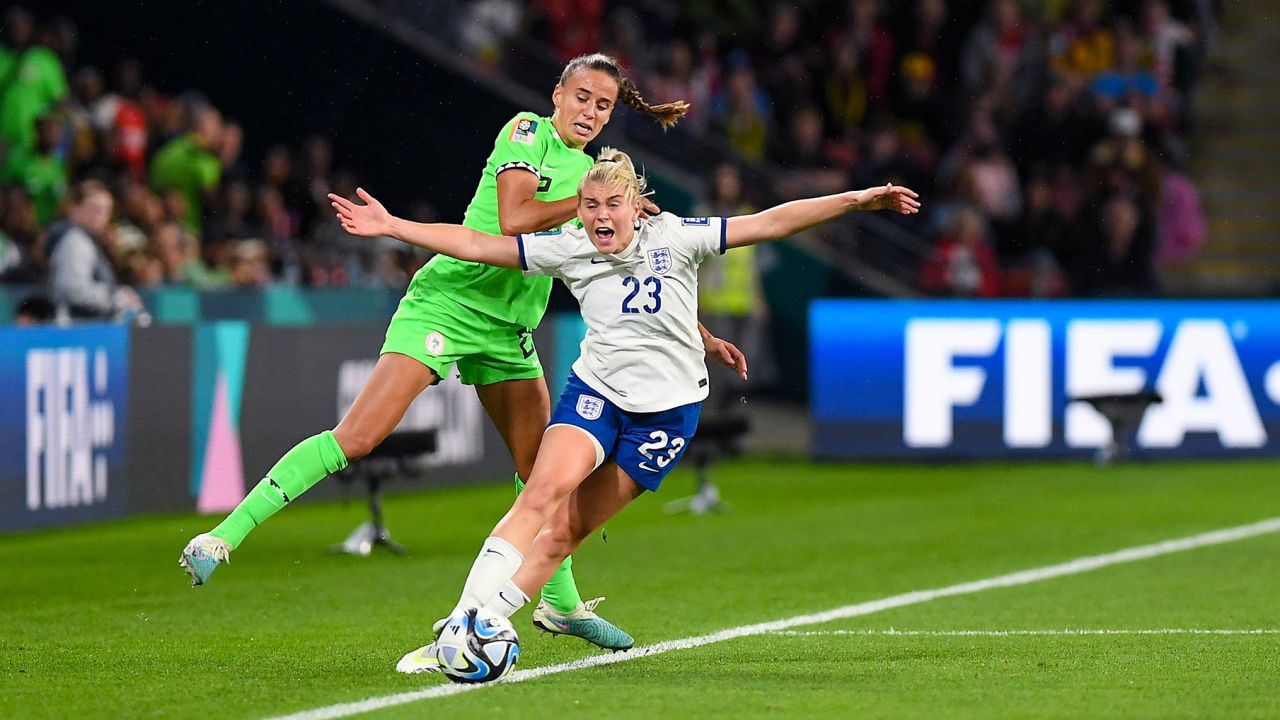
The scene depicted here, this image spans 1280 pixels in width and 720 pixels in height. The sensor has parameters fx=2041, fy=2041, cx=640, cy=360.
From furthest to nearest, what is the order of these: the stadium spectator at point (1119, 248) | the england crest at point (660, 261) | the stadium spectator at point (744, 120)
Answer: the stadium spectator at point (744, 120)
the stadium spectator at point (1119, 248)
the england crest at point (660, 261)

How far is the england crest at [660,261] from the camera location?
23.4ft

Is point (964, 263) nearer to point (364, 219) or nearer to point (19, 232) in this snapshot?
point (19, 232)

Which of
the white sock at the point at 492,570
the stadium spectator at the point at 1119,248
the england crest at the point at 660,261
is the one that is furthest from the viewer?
the stadium spectator at the point at 1119,248

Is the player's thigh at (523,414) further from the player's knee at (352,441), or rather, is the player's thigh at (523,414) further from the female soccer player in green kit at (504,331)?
the player's knee at (352,441)

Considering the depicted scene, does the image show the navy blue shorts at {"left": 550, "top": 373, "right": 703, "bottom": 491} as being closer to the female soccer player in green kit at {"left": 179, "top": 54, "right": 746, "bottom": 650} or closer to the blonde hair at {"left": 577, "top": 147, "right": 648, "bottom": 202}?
the female soccer player in green kit at {"left": 179, "top": 54, "right": 746, "bottom": 650}

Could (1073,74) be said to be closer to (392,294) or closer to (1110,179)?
(1110,179)

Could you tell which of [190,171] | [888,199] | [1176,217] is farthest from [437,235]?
[1176,217]

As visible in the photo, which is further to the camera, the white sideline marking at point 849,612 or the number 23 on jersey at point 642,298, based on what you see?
the number 23 on jersey at point 642,298

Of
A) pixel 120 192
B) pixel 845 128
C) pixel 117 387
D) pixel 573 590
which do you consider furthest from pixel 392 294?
pixel 573 590

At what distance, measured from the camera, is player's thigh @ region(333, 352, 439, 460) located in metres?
7.64

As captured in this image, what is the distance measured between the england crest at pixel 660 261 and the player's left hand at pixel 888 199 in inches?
27.2

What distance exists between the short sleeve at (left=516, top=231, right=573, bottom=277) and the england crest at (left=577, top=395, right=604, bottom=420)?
18.7 inches

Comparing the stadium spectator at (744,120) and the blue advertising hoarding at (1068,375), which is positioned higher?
the stadium spectator at (744,120)

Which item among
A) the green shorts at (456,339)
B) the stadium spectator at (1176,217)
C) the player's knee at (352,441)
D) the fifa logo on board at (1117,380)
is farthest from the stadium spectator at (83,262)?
the stadium spectator at (1176,217)
